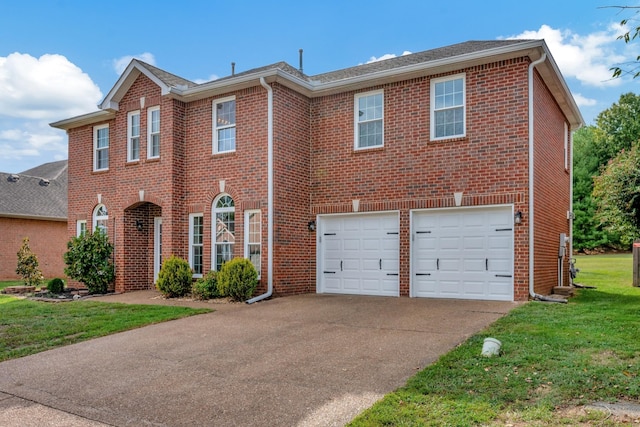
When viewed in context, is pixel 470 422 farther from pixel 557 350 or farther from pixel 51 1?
pixel 51 1

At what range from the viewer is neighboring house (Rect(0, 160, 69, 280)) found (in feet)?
68.9

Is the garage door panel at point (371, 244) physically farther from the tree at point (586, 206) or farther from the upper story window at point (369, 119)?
the tree at point (586, 206)

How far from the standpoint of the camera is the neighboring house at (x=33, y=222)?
68.9 ft

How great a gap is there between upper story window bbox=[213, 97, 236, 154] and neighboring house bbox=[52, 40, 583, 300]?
4cm

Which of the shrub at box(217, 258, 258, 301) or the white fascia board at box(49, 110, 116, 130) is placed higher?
the white fascia board at box(49, 110, 116, 130)

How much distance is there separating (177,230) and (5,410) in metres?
8.62

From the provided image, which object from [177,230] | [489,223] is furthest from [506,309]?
[177,230]

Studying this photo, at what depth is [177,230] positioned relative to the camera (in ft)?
44.5

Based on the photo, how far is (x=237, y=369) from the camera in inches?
241

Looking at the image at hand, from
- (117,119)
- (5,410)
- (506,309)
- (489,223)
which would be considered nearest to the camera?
(5,410)

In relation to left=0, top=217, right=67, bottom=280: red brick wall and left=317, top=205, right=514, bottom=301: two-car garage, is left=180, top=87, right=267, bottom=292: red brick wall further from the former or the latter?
left=0, top=217, right=67, bottom=280: red brick wall

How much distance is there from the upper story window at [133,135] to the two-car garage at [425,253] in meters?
6.05

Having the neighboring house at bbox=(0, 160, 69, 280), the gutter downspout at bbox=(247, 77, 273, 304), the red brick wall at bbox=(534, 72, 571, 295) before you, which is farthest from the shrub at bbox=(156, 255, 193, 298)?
the neighboring house at bbox=(0, 160, 69, 280)

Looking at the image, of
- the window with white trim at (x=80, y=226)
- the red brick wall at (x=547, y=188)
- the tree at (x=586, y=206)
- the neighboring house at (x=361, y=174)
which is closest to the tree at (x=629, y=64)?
the neighboring house at (x=361, y=174)
